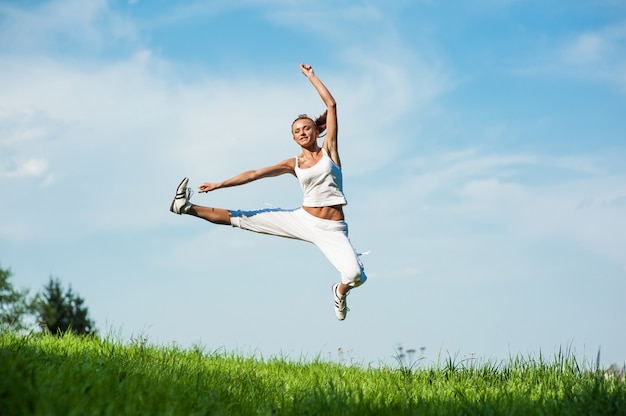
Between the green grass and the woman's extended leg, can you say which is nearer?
the green grass

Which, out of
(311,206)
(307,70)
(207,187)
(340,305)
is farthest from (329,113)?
(340,305)

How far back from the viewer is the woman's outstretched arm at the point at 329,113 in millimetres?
9289

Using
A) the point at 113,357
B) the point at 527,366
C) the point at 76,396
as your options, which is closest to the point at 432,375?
the point at 527,366

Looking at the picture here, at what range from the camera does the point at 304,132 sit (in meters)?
9.59

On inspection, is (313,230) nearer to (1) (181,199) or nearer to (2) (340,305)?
(2) (340,305)

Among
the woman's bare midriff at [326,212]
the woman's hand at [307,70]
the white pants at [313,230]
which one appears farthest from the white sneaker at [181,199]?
the woman's hand at [307,70]

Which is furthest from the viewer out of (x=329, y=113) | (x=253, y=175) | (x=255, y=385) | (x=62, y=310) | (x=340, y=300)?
(x=62, y=310)

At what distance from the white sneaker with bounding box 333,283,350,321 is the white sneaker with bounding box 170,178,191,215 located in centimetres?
259

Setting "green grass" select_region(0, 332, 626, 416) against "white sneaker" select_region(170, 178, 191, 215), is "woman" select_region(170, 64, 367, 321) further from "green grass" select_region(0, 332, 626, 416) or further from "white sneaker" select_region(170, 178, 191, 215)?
"green grass" select_region(0, 332, 626, 416)

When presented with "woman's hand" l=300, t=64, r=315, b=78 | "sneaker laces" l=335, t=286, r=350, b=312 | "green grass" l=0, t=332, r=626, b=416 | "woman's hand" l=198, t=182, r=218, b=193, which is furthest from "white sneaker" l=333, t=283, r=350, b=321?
"woman's hand" l=300, t=64, r=315, b=78

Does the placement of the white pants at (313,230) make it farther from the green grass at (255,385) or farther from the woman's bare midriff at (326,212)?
the green grass at (255,385)

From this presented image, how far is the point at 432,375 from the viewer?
8680 millimetres

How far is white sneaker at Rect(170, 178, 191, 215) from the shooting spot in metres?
9.31

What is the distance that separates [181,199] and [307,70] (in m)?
2.55
